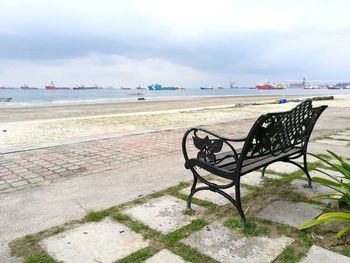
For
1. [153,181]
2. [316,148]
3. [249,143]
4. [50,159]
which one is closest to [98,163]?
[50,159]

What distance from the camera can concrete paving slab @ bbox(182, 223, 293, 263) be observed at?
2.31 meters

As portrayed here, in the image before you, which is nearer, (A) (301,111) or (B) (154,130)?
(A) (301,111)

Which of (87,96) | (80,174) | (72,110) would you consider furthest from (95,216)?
(87,96)

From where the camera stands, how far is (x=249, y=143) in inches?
108

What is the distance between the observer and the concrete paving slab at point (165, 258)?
2.27 meters

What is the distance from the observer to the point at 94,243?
8.44ft

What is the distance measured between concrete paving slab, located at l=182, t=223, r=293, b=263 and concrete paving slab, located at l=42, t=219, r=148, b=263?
490mm

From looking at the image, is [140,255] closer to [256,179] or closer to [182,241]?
[182,241]

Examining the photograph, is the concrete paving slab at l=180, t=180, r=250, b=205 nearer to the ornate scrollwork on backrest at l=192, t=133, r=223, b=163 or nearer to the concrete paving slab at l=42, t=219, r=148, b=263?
the ornate scrollwork on backrest at l=192, t=133, r=223, b=163

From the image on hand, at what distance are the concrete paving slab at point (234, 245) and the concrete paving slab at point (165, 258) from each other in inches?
8.2

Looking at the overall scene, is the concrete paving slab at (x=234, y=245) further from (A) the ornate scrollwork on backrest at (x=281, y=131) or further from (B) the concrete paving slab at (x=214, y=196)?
(A) the ornate scrollwork on backrest at (x=281, y=131)

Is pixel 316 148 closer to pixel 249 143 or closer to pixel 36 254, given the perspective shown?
pixel 249 143

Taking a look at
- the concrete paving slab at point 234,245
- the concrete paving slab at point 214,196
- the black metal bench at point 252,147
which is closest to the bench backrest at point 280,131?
the black metal bench at point 252,147

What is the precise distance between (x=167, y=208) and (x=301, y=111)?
6.21 ft
